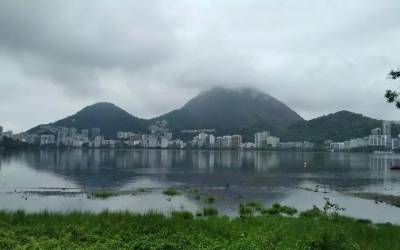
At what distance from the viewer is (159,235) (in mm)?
18625

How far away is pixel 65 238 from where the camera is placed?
18.0 meters

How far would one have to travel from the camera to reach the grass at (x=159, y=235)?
1638 cm

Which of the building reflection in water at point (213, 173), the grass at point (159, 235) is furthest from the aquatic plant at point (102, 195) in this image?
the grass at point (159, 235)

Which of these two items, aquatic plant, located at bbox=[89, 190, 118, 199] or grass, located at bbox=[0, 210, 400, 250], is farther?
aquatic plant, located at bbox=[89, 190, 118, 199]

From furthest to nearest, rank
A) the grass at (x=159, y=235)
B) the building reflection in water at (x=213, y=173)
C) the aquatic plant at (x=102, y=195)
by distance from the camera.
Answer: the building reflection in water at (x=213, y=173), the aquatic plant at (x=102, y=195), the grass at (x=159, y=235)

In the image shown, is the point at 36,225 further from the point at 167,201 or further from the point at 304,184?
the point at 304,184

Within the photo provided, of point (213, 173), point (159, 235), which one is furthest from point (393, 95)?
point (213, 173)

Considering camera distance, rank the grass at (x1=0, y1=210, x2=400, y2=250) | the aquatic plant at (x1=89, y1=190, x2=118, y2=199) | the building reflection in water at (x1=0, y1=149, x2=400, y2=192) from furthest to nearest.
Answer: the building reflection in water at (x1=0, y1=149, x2=400, y2=192)
the aquatic plant at (x1=89, y1=190, x2=118, y2=199)
the grass at (x1=0, y1=210, x2=400, y2=250)

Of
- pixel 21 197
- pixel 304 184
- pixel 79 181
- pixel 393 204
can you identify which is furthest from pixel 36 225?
pixel 304 184

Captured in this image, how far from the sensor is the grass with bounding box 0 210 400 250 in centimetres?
1638

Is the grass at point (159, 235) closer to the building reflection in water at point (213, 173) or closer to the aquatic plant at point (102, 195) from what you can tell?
the aquatic plant at point (102, 195)

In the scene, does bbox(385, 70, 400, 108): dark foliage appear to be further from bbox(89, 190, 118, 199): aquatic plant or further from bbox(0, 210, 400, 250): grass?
bbox(89, 190, 118, 199): aquatic plant

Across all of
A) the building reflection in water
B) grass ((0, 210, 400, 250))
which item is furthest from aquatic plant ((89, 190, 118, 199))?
grass ((0, 210, 400, 250))

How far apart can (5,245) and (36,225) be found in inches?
173
